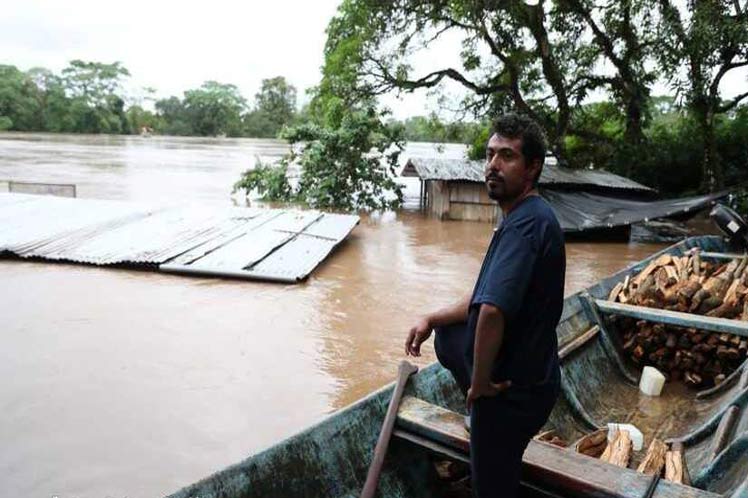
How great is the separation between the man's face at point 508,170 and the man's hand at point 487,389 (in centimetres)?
59

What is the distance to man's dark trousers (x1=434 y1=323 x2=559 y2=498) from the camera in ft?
6.03

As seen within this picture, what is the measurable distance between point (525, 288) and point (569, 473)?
0.93 metres

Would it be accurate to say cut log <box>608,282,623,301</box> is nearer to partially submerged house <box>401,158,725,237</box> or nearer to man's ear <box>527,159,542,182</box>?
man's ear <box>527,159,542,182</box>

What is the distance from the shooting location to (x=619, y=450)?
10.0 ft

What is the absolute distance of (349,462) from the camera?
8.55 ft

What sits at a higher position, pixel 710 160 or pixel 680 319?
pixel 710 160

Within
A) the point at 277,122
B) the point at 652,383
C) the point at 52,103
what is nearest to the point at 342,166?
the point at 652,383

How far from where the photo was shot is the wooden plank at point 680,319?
4.04 m

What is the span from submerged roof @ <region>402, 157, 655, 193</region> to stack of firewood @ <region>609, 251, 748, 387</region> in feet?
23.6

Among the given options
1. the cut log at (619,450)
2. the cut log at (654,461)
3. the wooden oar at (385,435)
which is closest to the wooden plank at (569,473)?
the wooden oar at (385,435)

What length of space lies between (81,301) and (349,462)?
556 centimetres

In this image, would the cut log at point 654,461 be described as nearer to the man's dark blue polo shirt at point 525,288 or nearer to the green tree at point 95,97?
the man's dark blue polo shirt at point 525,288

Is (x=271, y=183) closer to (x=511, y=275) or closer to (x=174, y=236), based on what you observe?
(x=174, y=236)

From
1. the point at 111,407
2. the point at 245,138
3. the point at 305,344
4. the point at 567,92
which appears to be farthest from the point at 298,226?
the point at 245,138
